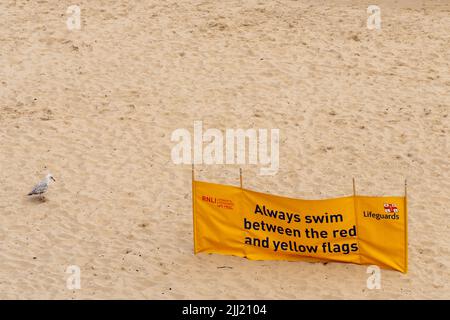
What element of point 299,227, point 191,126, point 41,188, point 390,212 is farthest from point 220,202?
point 191,126

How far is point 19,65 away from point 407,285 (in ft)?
39.0

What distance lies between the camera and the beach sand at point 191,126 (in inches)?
552

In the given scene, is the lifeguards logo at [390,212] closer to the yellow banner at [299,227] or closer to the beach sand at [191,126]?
the yellow banner at [299,227]

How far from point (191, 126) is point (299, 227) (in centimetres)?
558

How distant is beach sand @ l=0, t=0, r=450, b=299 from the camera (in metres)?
14.0

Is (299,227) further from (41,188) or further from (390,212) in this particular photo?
(41,188)

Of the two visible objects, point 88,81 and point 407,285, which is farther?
point 88,81

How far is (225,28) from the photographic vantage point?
22812 mm

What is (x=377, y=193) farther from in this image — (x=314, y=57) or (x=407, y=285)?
(x=314, y=57)

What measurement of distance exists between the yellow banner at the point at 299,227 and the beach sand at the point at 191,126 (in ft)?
0.82

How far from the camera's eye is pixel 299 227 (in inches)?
546
